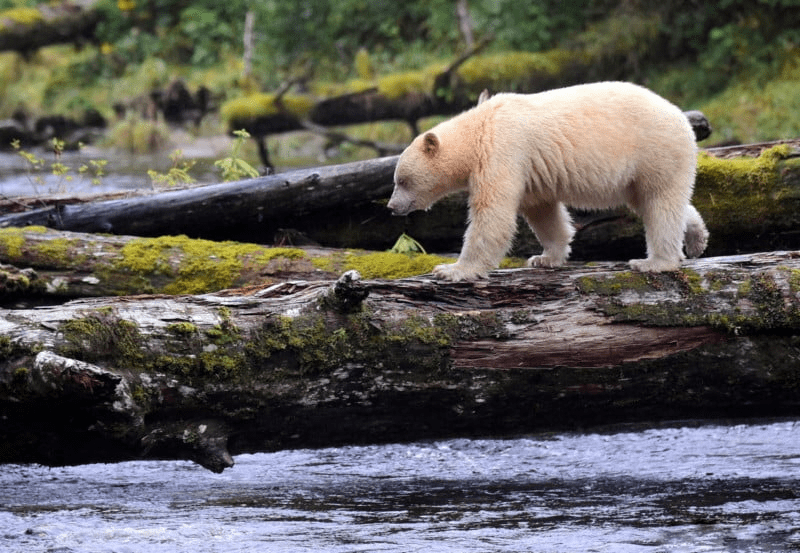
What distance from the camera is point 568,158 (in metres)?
6.15

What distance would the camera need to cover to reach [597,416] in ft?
18.6

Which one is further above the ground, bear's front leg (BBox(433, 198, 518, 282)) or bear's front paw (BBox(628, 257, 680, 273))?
bear's front leg (BBox(433, 198, 518, 282))

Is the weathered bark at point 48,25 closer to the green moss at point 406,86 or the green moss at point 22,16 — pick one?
the green moss at point 22,16

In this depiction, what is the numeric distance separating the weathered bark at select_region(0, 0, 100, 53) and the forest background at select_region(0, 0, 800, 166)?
0.91 feet

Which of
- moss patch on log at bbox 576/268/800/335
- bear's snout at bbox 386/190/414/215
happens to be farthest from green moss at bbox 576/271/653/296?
bear's snout at bbox 386/190/414/215

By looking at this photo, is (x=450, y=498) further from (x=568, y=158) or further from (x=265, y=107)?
(x=265, y=107)

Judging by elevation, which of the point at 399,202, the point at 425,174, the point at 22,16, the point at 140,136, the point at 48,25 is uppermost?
the point at 22,16

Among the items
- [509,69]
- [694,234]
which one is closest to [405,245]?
[694,234]

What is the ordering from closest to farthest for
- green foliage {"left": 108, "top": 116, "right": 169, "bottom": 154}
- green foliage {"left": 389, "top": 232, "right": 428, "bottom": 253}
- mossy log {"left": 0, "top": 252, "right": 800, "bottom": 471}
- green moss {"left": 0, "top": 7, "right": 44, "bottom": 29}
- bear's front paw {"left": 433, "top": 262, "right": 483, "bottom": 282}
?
mossy log {"left": 0, "top": 252, "right": 800, "bottom": 471}, bear's front paw {"left": 433, "top": 262, "right": 483, "bottom": 282}, green foliage {"left": 389, "top": 232, "right": 428, "bottom": 253}, green foliage {"left": 108, "top": 116, "right": 169, "bottom": 154}, green moss {"left": 0, "top": 7, "right": 44, "bottom": 29}

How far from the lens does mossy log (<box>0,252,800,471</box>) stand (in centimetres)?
506

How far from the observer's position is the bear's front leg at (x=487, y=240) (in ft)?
19.7

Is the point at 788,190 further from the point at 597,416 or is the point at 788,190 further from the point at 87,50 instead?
the point at 87,50

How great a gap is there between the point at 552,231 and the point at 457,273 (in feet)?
4.11

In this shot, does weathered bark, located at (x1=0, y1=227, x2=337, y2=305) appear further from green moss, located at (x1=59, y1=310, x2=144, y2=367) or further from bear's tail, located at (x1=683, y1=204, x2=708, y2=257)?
bear's tail, located at (x1=683, y1=204, x2=708, y2=257)
